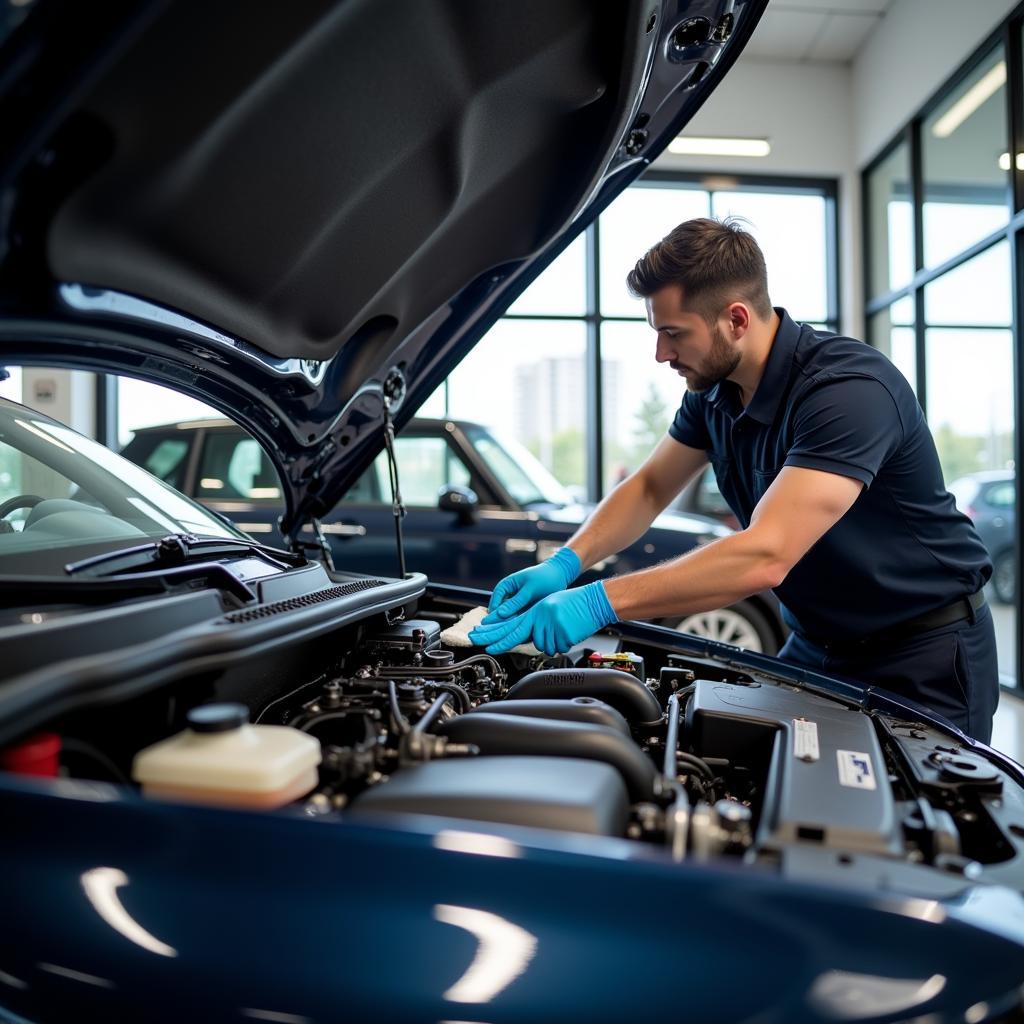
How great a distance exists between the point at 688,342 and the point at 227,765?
5.19ft

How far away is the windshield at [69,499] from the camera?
4.93 ft

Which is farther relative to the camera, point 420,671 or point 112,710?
point 420,671

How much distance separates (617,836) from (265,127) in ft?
3.69

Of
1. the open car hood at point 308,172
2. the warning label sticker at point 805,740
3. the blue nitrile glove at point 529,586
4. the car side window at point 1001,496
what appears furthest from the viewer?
the car side window at point 1001,496

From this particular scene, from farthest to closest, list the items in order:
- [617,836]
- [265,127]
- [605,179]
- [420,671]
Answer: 1. [605,179]
2. [420,671]
3. [265,127]
4. [617,836]

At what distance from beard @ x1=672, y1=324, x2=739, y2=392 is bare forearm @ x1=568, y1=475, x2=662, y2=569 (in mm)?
453

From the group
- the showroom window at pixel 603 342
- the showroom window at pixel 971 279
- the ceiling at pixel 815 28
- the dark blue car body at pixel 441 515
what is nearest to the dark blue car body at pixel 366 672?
the dark blue car body at pixel 441 515

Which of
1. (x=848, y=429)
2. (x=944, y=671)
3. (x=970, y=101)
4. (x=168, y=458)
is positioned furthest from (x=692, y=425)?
(x=970, y=101)

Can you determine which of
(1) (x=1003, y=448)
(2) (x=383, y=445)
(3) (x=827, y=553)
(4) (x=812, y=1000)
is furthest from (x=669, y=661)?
(1) (x=1003, y=448)

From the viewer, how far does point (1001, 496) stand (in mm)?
5812

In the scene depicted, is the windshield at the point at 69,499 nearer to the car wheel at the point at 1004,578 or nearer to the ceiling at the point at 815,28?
the car wheel at the point at 1004,578

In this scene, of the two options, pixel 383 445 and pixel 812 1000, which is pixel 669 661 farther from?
pixel 812 1000

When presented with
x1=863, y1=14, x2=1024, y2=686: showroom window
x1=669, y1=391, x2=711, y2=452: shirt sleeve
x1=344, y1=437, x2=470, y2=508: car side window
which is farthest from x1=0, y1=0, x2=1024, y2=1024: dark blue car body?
x1=863, y1=14, x2=1024, y2=686: showroom window

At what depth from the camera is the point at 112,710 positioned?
3.63 feet
